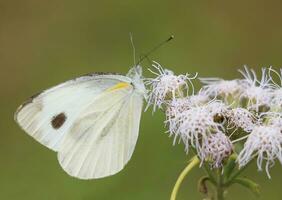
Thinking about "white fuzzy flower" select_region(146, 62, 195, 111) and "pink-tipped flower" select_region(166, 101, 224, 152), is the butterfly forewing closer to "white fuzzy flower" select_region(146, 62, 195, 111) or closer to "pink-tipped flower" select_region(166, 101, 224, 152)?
"white fuzzy flower" select_region(146, 62, 195, 111)

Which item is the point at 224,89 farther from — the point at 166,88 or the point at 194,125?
the point at 194,125

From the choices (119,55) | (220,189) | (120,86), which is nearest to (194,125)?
(220,189)

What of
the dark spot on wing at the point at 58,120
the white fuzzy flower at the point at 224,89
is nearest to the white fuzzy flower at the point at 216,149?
the white fuzzy flower at the point at 224,89

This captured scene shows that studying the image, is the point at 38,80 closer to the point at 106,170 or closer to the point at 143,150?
the point at 143,150

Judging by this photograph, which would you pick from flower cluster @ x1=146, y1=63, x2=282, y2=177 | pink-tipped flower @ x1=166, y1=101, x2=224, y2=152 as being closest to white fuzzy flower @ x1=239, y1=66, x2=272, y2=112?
flower cluster @ x1=146, y1=63, x2=282, y2=177

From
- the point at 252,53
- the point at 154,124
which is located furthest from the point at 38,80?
the point at 252,53
